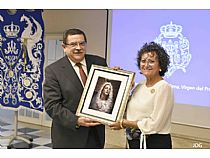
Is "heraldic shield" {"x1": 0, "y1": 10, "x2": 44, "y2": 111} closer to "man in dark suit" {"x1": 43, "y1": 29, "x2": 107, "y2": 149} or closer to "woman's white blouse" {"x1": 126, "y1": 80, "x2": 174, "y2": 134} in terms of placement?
"man in dark suit" {"x1": 43, "y1": 29, "x2": 107, "y2": 149}

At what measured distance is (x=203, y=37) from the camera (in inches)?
51.2

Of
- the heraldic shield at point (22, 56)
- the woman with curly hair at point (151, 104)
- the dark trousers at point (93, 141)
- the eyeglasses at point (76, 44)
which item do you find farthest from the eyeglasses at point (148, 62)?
the heraldic shield at point (22, 56)

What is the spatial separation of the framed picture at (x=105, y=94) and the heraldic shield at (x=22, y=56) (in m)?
0.26

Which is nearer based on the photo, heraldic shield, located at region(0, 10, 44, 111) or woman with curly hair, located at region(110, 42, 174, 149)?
woman with curly hair, located at region(110, 42, 174, 149)

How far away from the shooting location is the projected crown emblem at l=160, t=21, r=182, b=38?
129 centimetres

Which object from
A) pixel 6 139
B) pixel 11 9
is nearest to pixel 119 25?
pixel 11 9

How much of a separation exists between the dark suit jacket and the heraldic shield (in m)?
0.10

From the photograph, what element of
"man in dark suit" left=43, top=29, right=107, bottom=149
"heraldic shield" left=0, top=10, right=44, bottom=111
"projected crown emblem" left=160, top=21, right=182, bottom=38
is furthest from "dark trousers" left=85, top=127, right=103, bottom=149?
"projected crown emblem" left=160, top=21, right=182, bottom=38

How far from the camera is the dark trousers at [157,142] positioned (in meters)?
1.25

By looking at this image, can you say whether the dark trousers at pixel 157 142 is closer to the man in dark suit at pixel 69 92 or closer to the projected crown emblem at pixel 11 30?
the man in dark suit at pixel 69 92

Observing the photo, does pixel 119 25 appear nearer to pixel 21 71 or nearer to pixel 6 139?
pixel 21 71

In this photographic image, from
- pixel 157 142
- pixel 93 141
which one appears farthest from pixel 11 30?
pixel 157 142

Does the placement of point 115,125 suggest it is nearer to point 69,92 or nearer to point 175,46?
point 69,92

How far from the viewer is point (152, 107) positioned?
1206 millimetres
